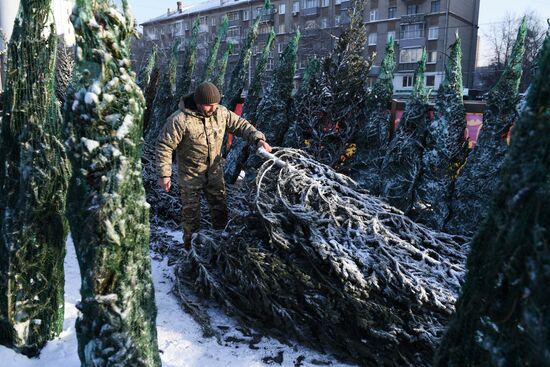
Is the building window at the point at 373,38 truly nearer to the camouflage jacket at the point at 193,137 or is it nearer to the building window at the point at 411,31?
the building window at the point at 411,31

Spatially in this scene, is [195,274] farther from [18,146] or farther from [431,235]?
[431,235]

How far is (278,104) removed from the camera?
7359mm

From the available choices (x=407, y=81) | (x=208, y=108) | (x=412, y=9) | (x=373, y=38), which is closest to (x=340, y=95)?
(x=208, y=108)

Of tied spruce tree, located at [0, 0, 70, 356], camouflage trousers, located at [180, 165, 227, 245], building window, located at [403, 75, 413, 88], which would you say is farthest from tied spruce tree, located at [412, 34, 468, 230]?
building window, located at [403, 75, 413, 88]

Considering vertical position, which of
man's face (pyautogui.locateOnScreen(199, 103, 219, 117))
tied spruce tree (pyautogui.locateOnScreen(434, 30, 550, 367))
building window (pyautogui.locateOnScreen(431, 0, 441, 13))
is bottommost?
tied spruce tree (pyautogui.locateOnScreen(434, 30, 550, 367))

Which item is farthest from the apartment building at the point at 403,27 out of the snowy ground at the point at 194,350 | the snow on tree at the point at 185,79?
the snowy ground at the point at 194,350

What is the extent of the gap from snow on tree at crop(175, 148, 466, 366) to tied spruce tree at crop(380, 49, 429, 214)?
5.54 feet

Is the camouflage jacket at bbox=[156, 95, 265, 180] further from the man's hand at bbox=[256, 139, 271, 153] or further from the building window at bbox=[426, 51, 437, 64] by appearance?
the building window at bbox=[426, 51, 437, 64]

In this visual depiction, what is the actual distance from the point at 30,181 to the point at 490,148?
4470mm

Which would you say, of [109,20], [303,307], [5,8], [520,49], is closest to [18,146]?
[109,20]

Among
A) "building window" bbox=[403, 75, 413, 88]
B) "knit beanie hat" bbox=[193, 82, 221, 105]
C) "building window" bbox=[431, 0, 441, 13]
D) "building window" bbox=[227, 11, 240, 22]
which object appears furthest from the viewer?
"building window" bbox=[227, 11, 240, 22]

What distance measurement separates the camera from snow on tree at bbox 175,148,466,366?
9.43 ft

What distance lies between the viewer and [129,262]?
2.17 m

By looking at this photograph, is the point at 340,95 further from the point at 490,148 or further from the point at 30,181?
the point at 30,181
